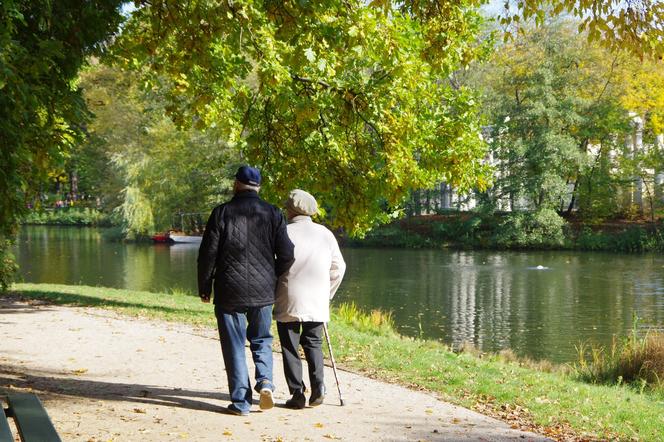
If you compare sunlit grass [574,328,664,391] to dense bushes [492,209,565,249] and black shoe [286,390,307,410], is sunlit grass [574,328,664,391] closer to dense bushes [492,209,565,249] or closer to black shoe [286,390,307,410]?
black shoe [286,390,307,410]

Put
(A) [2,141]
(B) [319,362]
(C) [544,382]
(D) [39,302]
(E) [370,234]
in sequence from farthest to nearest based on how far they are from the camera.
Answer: (E) [370,234]
(D) [39,302]
(C) [544,382]
(B) [319,362]
(A) [2,141]

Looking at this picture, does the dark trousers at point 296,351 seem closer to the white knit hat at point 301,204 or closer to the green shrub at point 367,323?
the white knit hat at point 301,204

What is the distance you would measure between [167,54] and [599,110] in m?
34.3

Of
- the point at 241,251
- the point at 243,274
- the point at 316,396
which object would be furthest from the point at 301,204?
the point at 316,396

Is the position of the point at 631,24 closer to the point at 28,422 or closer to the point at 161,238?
the point at 28,422

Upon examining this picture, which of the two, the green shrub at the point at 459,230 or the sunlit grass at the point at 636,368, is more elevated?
the green shrub at the point at 459,230

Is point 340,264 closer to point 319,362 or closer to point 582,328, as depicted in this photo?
point 319,362

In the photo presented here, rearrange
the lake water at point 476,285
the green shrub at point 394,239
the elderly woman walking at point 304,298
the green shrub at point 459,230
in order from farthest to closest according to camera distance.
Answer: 1. the green shrub at point 394,239
2. the green shrub at point 459,230
3. the lake water at point 476,285
4. the elderly woman walking at point 304,298

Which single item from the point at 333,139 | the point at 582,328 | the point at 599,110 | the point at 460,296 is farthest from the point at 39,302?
the point at 599,110

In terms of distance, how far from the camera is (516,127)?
135 ft

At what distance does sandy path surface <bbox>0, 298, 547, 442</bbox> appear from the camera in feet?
20.2

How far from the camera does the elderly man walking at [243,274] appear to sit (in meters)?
6.49

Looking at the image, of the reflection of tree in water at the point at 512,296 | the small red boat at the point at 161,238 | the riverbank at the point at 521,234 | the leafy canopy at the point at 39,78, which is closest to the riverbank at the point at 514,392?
the leafy canopy at the point at 39,78

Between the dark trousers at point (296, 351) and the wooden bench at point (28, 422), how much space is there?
311cm
